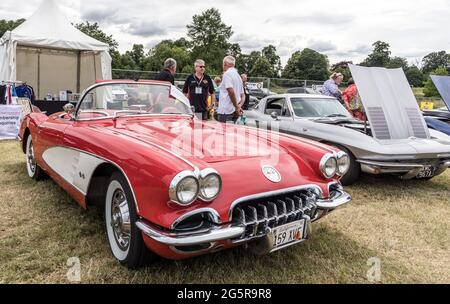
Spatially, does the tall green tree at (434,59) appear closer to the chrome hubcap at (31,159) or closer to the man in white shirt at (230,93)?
the man in white shirt at (230,93)

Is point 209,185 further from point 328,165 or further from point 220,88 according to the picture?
point 220,88

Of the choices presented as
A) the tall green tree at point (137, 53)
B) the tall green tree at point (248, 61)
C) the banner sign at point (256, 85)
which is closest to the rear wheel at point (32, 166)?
the banner sign at point (256, 85)

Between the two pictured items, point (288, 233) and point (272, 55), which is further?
point (272, 55)

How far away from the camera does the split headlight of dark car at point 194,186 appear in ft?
6.76

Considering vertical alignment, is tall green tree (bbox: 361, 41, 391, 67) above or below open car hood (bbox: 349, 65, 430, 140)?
above

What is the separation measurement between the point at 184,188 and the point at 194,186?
0.06 m

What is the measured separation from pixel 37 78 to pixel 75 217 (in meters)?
10.5

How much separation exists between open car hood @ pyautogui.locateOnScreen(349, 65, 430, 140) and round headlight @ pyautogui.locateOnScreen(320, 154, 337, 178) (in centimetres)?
231

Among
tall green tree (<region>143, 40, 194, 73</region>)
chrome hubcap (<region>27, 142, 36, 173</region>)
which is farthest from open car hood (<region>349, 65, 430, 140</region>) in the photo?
tall green tree (<region>143, 40, 194, 73</region>)

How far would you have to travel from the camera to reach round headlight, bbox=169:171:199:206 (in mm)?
2057

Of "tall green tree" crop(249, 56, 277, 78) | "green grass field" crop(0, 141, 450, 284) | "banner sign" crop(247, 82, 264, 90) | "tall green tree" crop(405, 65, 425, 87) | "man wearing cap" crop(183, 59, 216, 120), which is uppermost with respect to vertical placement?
"tall green tree" crop(249, 56, 277, 78)

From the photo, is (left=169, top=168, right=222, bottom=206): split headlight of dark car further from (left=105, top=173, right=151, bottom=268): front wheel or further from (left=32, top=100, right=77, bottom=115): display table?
(left=32, top=100, right=77, bottom=115): display table

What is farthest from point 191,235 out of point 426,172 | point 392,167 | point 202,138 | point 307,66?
point 307,66

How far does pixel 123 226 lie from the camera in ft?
8.14
